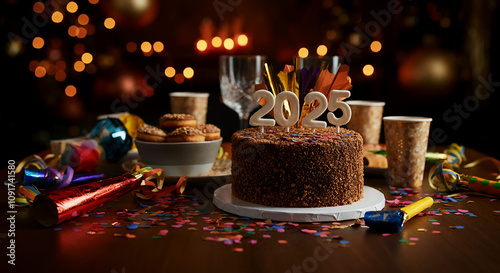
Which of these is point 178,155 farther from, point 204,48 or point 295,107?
point 204,48

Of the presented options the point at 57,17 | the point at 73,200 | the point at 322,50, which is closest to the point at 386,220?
the point at 73,200

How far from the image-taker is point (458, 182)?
1248mm

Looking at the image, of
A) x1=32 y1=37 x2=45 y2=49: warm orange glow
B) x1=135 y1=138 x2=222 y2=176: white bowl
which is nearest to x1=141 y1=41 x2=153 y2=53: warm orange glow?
x1=32 y1=37 x2=45 y2=49: warm orange glow

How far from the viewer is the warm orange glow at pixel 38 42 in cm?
324

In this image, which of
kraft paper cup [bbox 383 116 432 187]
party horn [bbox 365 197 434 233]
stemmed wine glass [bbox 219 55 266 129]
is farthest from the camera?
stemmed wine glass [bbox 219 55 266 129]

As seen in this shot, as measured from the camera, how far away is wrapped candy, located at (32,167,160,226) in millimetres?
947

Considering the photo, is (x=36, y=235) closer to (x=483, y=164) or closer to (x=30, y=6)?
(x=483, y=164)

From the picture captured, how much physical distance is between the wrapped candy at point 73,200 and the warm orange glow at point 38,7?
2.54 metres

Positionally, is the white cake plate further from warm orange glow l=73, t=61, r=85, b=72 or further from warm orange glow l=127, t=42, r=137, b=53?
warm orange glow l=73, t=61, r=85, b=72

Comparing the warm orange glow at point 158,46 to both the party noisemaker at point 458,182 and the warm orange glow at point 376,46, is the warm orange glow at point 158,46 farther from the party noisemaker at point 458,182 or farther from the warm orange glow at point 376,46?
the party noisemaker at point 458,182

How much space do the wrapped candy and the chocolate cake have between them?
26 cm

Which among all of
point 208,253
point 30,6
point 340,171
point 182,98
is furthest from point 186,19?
point 208,253

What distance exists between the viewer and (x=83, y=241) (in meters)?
0.86

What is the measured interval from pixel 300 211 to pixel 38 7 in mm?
2844
